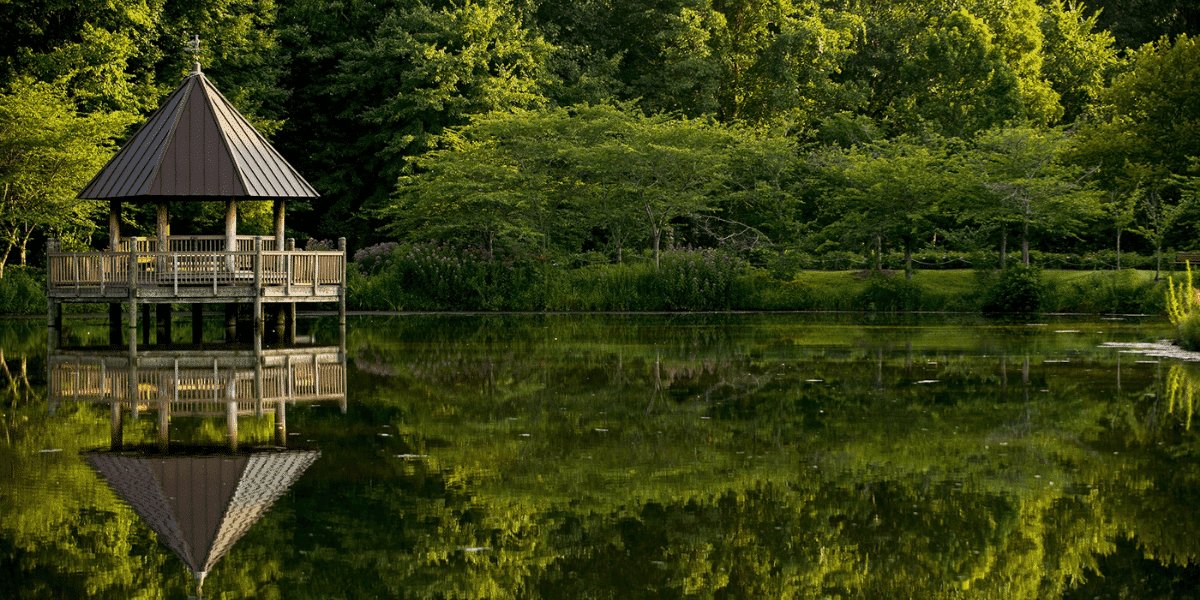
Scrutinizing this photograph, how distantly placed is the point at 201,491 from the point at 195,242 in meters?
16.8

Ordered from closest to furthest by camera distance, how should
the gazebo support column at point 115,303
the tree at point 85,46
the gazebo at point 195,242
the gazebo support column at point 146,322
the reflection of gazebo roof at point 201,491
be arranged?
the reflection of gazebo roof at point 201,491
the gazebo at point 195,242
the gazebo support column at point 115,303
the gazebo support column at point 146,322
the tree at point 85,46

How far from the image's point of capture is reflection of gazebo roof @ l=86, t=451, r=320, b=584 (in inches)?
346

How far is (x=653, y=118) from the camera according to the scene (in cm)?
4241

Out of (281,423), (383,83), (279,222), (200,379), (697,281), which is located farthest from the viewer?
(383,83)

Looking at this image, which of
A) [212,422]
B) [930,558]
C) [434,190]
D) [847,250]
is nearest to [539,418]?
[212,422]

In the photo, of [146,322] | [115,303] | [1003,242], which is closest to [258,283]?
[115,303]

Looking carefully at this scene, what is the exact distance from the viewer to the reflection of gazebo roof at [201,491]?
880 centimetres

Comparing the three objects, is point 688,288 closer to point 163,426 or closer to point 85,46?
point 85,46

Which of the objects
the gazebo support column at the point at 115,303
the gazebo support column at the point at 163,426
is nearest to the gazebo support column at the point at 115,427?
the gazebo support column at the point at 163,426

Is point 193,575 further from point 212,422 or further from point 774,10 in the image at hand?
point 774,10

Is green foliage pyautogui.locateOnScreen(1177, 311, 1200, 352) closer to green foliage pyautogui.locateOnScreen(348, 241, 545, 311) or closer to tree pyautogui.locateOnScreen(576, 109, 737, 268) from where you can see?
tree pyautogui.locateOnScreen(576, 109, 737, 268)

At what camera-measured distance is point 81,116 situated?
39938 mm

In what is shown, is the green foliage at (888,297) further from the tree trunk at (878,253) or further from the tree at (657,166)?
the tree at (657,166)

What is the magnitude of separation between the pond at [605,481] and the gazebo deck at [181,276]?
3755 mm
